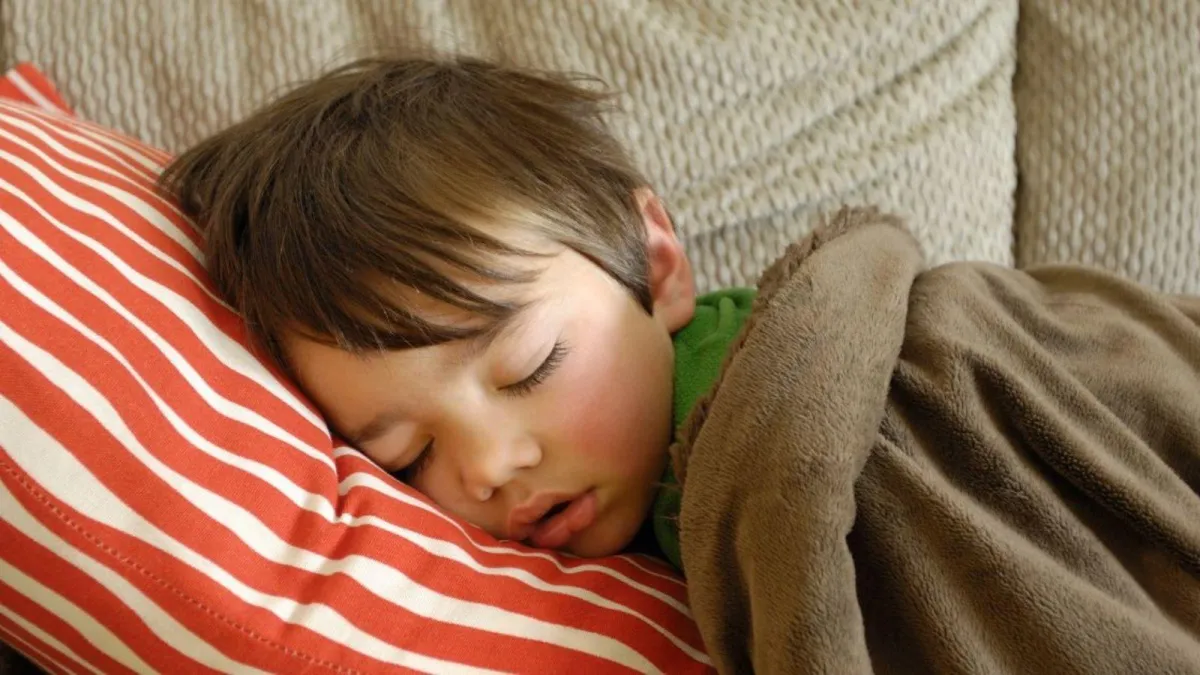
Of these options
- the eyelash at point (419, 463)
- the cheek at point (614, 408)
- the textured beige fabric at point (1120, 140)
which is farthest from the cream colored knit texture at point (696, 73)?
the eyelash at point (419, 463)

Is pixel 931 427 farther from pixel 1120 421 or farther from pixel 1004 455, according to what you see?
pixel 1120 421

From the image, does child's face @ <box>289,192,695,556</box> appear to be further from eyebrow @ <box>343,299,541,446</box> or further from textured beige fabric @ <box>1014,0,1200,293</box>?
textured beige fabric @ <box>1014,0,1200,293</box>

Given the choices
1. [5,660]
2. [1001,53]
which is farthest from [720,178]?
[5,660]

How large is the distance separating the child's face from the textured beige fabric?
0.58 m

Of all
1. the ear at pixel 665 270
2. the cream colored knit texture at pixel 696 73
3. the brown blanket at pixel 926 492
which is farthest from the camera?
the cream colored knit texture at pixel 696 73

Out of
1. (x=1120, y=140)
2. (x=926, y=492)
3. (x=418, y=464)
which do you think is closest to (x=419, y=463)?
(x=418, y=464)

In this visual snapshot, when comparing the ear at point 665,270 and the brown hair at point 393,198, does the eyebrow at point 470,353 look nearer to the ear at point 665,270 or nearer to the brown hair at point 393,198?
the brown hair at point 393,198

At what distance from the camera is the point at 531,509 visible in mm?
777

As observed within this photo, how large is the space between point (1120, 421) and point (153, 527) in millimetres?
614

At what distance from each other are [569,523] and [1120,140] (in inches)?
29.1

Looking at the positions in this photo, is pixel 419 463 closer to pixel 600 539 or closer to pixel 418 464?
pixel 418 464

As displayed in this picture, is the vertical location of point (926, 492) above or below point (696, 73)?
below

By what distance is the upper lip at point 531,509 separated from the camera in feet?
2.54

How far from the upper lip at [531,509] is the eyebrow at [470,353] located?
0.11 m
